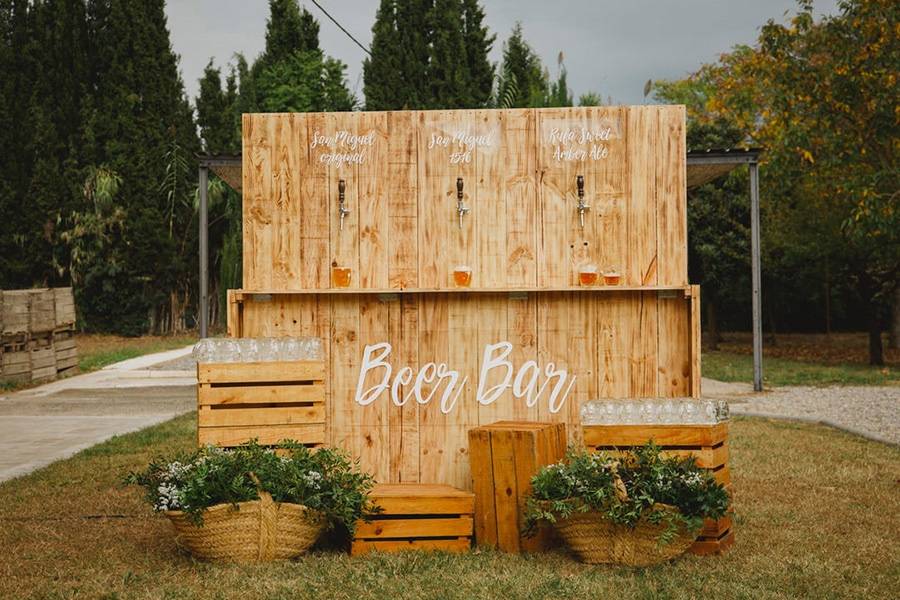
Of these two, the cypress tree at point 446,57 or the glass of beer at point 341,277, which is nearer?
the glass of beer at point 341,277

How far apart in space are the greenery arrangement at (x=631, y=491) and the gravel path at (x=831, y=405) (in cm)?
534

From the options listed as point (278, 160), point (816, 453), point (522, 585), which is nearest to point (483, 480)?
point (522, 585)

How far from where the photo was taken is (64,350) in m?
18.7

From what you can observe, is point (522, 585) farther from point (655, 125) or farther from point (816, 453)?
point (816, 453)

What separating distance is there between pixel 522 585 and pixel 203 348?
2.32 meters

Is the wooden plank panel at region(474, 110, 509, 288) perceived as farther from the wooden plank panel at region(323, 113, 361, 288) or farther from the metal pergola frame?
the metal pergola frame

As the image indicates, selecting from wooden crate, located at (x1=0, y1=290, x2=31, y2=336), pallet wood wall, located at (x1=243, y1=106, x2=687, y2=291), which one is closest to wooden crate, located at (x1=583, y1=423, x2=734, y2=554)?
pallet wood wall, located at (x1=243, y1=106, x2=687, y2=291)

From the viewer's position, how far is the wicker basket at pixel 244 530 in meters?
5.41

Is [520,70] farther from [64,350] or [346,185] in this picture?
[346,185]

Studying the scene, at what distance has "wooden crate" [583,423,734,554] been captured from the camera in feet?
18.7

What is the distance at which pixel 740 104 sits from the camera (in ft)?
74.5

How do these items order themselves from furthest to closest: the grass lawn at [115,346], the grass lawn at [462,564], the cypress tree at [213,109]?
the cypress tree at [213,109], the grass lawn at [115,346], the grass lawn at [462,564]

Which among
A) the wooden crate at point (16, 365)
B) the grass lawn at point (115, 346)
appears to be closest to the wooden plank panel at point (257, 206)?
the wooden crate at point (16, 365)

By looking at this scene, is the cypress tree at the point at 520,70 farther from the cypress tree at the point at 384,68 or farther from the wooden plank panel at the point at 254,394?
the wooden plank panel at the point at 254,394
